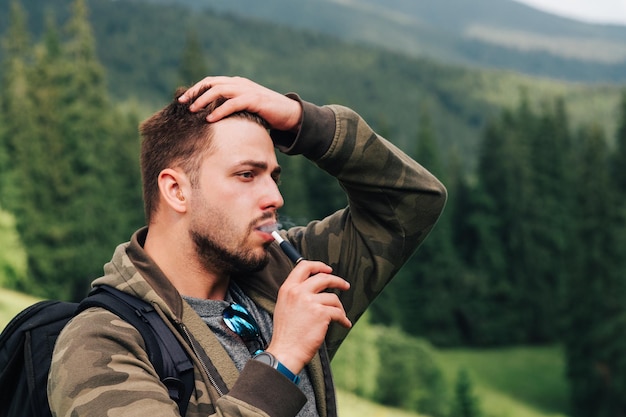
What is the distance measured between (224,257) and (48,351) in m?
0.67

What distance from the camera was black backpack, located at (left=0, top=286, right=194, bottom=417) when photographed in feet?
8.87

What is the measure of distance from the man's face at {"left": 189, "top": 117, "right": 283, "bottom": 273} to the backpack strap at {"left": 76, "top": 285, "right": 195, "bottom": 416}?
0.39m

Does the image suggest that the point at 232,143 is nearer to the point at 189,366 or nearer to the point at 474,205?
the point at 189,366

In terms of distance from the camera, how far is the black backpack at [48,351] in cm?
270

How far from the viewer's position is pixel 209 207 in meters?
3.06

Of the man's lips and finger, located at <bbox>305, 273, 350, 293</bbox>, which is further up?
the man's lips

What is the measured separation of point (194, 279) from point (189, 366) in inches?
19.9

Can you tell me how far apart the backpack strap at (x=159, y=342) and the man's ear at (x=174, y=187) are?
42 cm

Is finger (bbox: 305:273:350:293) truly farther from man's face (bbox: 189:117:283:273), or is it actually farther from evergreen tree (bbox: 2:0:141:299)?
evergreen tree (bbox: 2:0:141:299)

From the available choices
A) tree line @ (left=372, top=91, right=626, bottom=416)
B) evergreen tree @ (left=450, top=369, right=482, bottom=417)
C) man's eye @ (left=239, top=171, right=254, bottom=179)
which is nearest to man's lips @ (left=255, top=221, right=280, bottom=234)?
man's eye @ (left=239, top=171, right=254, bottom=179)

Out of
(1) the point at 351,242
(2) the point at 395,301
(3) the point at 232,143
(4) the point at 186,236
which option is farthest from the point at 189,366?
(2) the point at 395,301

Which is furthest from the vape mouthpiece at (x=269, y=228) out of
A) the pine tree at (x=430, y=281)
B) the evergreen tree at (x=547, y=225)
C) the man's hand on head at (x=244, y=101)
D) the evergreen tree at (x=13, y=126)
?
the evergreen tree at (x=547, y=225)

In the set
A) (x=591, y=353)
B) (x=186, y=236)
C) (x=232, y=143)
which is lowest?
(x=591, y=353)

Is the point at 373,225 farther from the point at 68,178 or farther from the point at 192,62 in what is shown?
the point at 192,62
